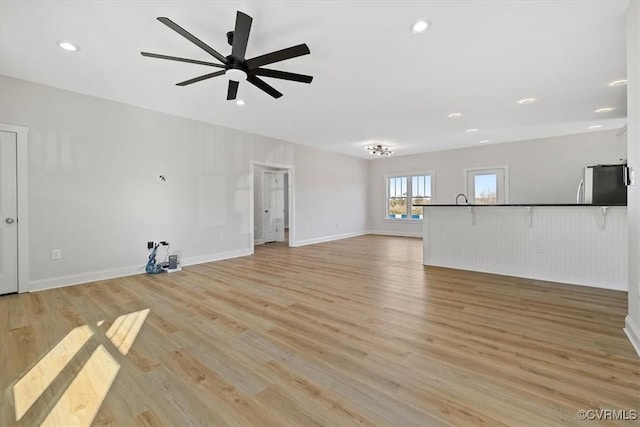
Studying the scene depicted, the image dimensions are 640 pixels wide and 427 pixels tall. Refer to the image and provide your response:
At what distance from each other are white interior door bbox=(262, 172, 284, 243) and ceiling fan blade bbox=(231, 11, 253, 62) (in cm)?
593

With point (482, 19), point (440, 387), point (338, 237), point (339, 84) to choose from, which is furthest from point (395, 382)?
point (338, 237)

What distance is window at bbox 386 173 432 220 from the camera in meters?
9.32

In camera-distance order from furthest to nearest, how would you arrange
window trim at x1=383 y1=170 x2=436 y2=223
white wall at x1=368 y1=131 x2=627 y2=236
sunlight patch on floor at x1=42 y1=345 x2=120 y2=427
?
window trim at x1=383 y1=170 x2=436 y2=223
white wall at x1=368 y1=131 x2=627 y2=236
sunlight patch on floor at x1=42 y1=345 x2=120 y2=427

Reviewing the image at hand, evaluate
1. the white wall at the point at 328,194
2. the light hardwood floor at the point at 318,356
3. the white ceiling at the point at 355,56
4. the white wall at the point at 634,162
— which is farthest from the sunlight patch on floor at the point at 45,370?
the white wall at the point at 328,194

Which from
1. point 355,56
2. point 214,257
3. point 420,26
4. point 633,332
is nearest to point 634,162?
point 633,332

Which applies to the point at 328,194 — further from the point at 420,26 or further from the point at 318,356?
the point at 318,356

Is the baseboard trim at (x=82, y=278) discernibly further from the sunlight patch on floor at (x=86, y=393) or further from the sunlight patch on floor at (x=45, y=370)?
the sunlight patch on floor at (x=86, y=393)

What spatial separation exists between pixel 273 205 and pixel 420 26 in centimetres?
672

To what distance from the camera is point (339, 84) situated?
392 centimetres

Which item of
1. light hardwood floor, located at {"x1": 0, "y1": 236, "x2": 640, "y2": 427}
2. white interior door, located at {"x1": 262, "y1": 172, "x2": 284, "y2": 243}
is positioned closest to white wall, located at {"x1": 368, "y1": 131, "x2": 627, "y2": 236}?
white interior door, located at {"x1": 262, "y1": 172, "x2": 284, "y2": 243}

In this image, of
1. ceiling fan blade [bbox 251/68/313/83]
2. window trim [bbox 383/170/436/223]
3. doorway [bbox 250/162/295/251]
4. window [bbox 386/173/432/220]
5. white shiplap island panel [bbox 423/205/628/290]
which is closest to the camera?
ceiling fan blade [bbox 251/68/313/83]

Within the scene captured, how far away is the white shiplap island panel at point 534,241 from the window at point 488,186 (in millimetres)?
4033

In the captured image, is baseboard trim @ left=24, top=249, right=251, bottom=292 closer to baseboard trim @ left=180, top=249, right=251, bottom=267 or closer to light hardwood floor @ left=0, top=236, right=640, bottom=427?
baseboard trim @ left=180, top=249, right=251, bottom=267

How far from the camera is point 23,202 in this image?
3.72 m
